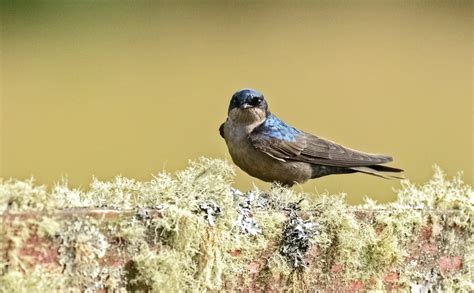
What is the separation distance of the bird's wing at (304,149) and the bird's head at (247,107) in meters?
0.06

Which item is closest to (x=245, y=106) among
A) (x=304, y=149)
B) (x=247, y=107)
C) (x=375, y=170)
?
(x=247, y=107)

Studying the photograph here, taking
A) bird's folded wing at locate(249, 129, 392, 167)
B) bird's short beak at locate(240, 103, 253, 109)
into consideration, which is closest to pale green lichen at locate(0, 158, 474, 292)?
bird's folded wing at locate(249, 129, 392, 167)

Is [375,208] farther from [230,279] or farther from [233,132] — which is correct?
[233,132]

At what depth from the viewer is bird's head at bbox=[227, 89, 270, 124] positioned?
14.9ft

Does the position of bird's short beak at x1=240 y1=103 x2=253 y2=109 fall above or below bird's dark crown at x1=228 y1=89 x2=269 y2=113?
below

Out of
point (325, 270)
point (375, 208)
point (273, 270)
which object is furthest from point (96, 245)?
point (375, 208)

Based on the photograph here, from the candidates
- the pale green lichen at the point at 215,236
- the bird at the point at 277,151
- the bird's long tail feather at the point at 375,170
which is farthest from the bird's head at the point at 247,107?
the pale green lichen at the point at 215,236

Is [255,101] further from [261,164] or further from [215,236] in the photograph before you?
[215,236]

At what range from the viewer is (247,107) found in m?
4.54

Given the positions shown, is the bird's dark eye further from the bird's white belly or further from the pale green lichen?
the pale green lichen

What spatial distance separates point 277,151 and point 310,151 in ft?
0.71

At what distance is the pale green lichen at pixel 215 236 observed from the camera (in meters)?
2.23

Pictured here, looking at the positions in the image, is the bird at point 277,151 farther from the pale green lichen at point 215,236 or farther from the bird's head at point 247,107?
the pale green lichen at point 215,236

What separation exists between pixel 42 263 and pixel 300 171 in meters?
2.41
